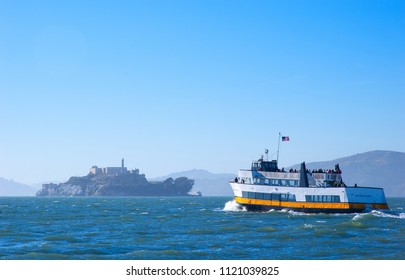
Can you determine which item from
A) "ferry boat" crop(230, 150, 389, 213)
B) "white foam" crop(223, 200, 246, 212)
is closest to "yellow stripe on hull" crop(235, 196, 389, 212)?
"ferry boat" crop(230, 150, 389, 213)

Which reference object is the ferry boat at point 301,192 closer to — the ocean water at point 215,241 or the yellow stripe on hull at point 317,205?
the yellow stripe on hull at point 317,205

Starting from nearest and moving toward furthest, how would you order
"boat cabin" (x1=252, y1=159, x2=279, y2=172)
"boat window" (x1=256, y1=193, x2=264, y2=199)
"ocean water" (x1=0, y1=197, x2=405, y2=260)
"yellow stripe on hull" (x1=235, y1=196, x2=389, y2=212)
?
1. "ocean water" (x1=0, y1=197, x2=405, y2=260)
2. "yellow stripe on hull" (x1=235, y1=196, x2=389, y2=212)
3. "boat window" (x1=256, y1=193, x2=264, y2=199)
4. "boat cabin" (x1=252, y1=159, x2=279, y2=172)

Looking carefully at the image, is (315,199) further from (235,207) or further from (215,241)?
(215,241)

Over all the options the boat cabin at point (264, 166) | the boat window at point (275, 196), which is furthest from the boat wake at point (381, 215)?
the boat cabin at point (264, 166)

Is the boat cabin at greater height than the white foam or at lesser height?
greater

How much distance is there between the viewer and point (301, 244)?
45.2 metres

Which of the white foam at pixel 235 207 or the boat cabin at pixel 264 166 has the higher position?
the boat cabin at pixel 264 166

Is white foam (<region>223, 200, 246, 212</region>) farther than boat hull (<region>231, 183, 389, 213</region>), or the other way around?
white foam (<region>223, 200, 246, 212</region>)

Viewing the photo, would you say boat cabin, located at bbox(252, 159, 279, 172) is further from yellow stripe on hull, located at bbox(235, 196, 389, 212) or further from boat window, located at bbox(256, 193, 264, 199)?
yellow stripe on hull, located at bbox(235, 196, 389, 212)

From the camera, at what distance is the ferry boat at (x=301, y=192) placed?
253 ft

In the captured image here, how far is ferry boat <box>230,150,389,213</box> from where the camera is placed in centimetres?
7706

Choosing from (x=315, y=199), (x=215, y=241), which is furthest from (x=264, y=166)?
(x=215, y=241)

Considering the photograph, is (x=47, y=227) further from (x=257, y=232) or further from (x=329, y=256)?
(x=329, y=256)

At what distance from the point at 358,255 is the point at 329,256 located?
1.95 meters
